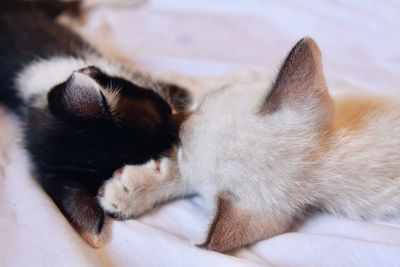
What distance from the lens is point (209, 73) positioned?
1449 mm

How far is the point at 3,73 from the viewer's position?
1.41m

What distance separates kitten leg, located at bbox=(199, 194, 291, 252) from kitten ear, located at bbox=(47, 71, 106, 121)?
325mm

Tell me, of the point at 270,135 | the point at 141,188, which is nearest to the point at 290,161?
the point at 270,135

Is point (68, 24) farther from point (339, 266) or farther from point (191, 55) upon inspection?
point (339, 266)

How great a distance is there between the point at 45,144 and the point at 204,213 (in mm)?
415

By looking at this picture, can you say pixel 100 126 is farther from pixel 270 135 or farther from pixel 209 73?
pixel 209 73

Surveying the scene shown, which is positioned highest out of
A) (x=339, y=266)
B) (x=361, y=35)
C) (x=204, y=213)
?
(x=361, y=35)

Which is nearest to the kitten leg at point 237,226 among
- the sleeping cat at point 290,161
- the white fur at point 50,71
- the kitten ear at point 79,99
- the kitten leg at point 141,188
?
the sleeping cat at point 290,161

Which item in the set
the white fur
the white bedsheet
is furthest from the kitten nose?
the white fur

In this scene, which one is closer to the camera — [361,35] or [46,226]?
[46,226]

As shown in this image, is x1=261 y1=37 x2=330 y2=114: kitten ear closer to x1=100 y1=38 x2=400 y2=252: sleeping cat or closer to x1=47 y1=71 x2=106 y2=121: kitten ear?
x1=100 y1=38 x2=400 y2=252: sleeping cat

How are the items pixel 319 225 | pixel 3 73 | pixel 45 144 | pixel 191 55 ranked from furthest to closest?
pixel 191 55 < pixel 3 73 < pixel 45 144 < pixel 319 225

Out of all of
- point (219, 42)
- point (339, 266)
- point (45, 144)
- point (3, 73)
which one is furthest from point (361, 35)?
point (3, 73)

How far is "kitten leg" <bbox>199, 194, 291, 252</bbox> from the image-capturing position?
81 cm
